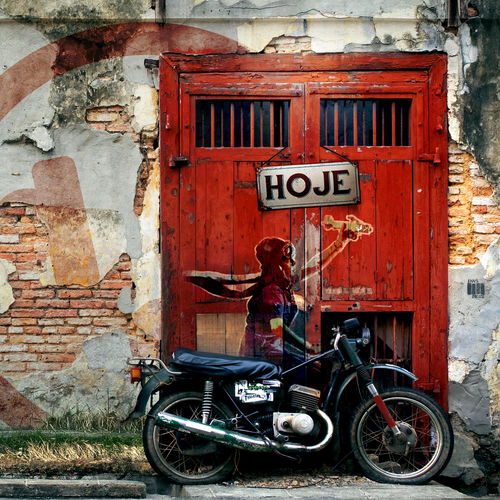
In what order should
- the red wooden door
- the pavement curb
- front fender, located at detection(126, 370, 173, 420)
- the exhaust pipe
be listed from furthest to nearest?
the red wooden door, front fender, located at detection(126, 370, 173, 420), the exhaust pipe, the pavement curb

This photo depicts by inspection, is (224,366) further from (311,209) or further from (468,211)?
(468,211)

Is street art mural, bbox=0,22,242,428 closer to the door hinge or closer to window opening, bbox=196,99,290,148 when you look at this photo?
window opening, bbox=196,99,290,148

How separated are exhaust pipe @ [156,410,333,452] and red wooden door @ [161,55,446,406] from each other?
0.84m

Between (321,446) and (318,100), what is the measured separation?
2598 millimetres

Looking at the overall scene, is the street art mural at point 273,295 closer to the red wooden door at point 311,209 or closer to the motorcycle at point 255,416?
the red wooden door at point 311,209

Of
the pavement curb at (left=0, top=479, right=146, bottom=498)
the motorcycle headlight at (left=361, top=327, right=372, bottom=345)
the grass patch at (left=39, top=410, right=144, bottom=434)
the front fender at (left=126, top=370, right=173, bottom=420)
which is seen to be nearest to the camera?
the pavement curb at (left=0, top=479, right=146, bottom=498)

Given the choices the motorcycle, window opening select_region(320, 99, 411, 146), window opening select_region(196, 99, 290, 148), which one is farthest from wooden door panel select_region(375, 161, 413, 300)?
window opening select_region(196, 99, 290, 148)

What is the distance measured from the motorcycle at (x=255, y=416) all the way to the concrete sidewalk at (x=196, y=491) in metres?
0.14

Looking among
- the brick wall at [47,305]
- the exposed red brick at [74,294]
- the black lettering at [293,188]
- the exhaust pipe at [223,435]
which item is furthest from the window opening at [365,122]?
the exhaust pipe at [223,435]

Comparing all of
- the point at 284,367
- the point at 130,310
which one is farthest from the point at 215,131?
the point at 284,367

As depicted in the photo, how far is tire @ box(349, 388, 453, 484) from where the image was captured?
436cm

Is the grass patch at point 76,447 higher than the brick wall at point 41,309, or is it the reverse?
the brick wall at point 41,309

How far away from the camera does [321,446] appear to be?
4.27m

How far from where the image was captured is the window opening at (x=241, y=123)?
16.5 ft
